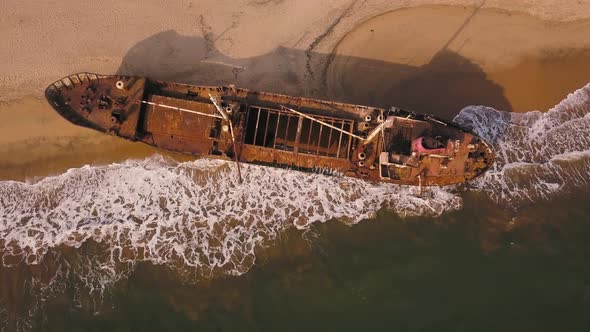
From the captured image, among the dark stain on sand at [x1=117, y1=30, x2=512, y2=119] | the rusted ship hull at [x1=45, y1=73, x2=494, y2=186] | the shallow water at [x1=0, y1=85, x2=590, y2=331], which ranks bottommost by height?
the shallow water at [x1=0, y1=85, x2=590, y2=331]

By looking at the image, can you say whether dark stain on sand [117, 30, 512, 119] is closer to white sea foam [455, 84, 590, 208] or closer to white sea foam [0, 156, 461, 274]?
white sea foam [455, 84, 590, 208]

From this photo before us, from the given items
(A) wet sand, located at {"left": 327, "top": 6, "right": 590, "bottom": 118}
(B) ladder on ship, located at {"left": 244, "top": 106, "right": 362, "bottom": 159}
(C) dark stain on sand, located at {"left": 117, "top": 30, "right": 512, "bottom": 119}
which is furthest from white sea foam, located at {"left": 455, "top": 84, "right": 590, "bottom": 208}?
(B) ladder on ship, located at {"left": 244, "top": 106, "right": 362, "bottom": 159}

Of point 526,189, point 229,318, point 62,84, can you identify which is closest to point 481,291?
point 526,189

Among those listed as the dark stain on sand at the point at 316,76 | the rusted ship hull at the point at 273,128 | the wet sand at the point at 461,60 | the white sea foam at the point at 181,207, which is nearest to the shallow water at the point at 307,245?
the white sea foam at the point at 181,207

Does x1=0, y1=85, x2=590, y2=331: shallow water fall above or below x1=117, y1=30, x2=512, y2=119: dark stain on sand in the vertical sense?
below

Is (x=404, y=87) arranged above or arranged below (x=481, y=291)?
above

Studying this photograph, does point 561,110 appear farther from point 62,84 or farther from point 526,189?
point 62,84

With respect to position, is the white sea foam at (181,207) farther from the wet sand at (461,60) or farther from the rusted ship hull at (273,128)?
the wet sand at (461,60)
